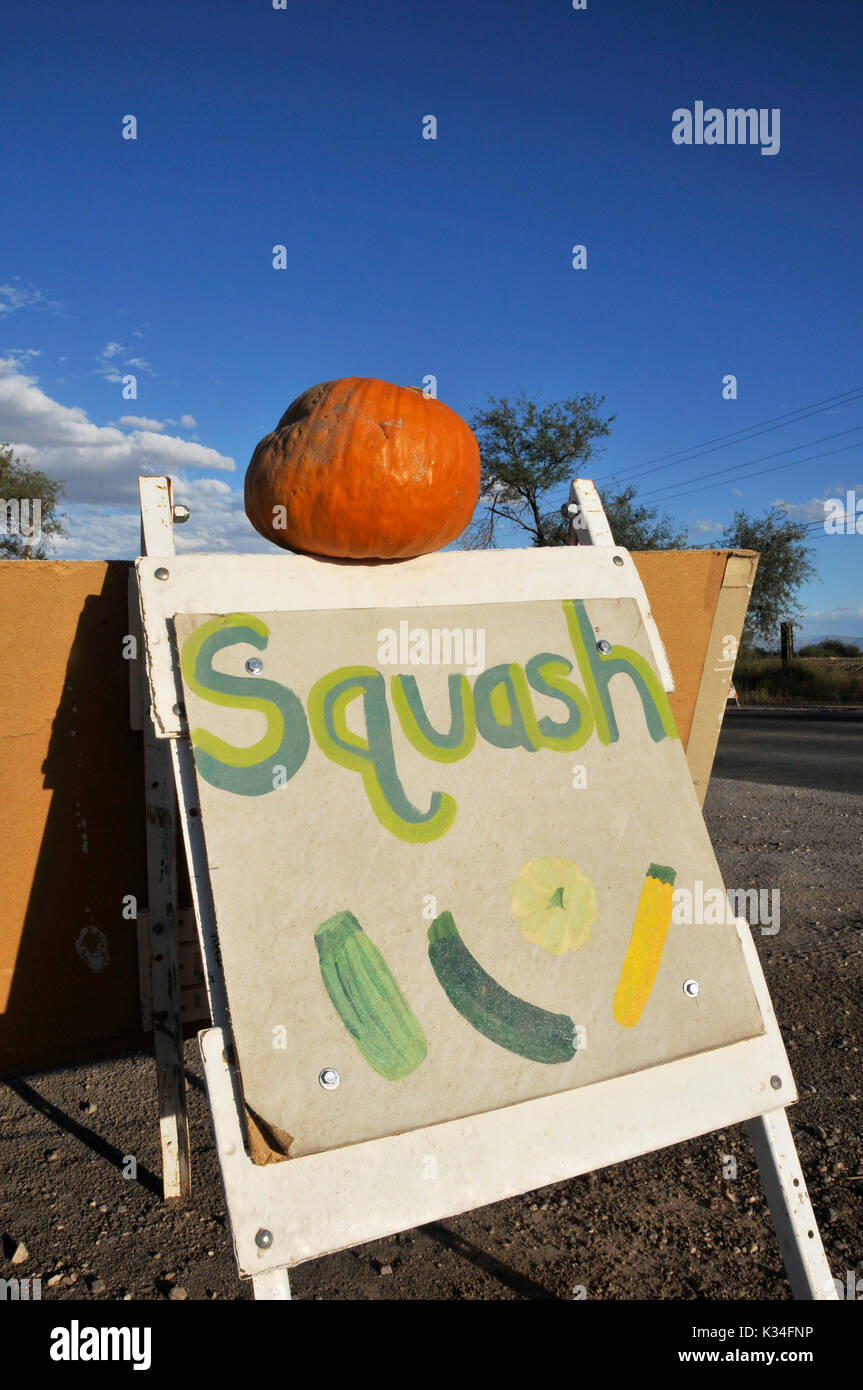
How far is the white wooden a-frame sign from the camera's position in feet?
4.88

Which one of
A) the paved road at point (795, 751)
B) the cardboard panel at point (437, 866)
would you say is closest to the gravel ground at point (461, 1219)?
the cardboard panel at point (437, 866)

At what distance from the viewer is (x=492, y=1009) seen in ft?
5.40

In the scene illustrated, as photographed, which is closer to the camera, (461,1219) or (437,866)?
(437,866)

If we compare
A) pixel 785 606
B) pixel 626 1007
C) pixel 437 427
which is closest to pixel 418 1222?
pixel 626 1007

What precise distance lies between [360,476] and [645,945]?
49.1 inches

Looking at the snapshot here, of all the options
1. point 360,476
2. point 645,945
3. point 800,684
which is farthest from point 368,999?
point 800,684

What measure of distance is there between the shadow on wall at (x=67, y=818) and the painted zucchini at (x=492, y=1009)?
41.4 inches

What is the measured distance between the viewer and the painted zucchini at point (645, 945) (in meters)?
1.74

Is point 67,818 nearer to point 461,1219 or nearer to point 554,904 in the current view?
point 554,904

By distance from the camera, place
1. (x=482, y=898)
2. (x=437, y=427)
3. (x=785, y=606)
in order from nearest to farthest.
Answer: (x=482, y=898), (x=437, y=427), (x=785, y=606)

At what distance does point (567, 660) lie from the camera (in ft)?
6.77

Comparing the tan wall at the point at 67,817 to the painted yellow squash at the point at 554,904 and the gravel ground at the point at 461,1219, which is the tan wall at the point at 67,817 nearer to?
the gravel ground at the point at 461,1219

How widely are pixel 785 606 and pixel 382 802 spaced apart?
32402mm
